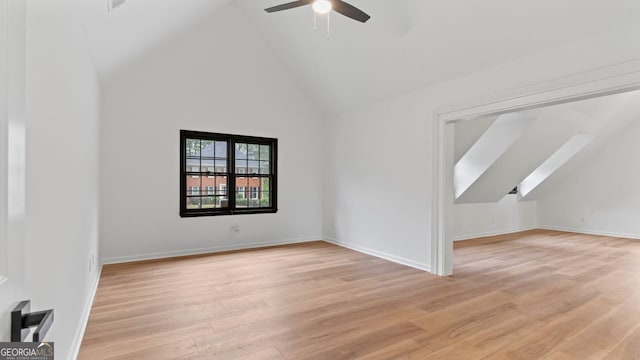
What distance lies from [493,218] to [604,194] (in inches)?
112

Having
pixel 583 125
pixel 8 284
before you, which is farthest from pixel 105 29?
pixel 583 125

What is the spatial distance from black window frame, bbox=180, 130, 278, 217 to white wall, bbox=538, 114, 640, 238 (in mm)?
7494

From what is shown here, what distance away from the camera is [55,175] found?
68.8 inches

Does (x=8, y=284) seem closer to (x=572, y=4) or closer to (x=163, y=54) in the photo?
(x=572, y=4)

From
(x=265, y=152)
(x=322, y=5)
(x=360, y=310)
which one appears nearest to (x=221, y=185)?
(x=265, y=152)

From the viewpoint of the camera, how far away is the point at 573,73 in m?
2.85

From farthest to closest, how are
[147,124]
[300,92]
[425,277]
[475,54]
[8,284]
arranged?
[300,92]
[147,124]
[425,277]
[475,54]
[8,284]

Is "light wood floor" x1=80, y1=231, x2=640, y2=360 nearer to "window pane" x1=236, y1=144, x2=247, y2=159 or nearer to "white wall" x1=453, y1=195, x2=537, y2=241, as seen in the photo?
"window pane" x1=236, y1=144, x2=247, y2=159

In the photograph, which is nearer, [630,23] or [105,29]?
[630,23]

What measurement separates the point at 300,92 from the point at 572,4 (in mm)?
4330

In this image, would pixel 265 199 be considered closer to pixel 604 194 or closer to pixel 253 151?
pixel 253 151

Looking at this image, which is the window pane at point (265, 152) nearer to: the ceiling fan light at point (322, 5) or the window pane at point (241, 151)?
the window pane at point (241, 151)

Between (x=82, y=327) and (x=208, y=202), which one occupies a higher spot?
(x=208, y=202)

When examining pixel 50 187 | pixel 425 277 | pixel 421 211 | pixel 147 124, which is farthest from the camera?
pixel 147 124
